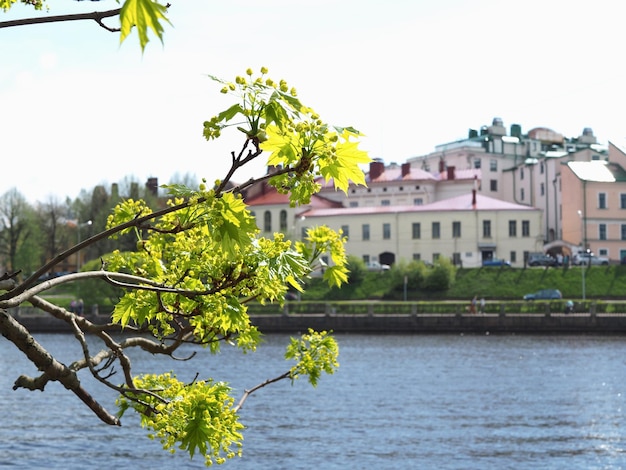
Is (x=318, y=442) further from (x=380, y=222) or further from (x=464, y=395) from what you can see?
(x=380, y=222)

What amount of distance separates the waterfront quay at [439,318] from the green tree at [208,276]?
61.8 metres

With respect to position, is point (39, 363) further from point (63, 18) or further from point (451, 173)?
point (451, 173)

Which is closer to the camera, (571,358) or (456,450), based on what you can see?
(456,450)

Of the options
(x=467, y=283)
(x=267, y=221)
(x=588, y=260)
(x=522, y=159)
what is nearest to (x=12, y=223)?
(x=267, y=221)

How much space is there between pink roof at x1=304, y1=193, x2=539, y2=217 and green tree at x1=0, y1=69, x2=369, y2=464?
88.4 m

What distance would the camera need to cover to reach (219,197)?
375cm

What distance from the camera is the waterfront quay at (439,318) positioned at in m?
66.2

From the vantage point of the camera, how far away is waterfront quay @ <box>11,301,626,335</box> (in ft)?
217

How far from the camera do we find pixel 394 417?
33094mm

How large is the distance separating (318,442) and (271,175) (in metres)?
24.9

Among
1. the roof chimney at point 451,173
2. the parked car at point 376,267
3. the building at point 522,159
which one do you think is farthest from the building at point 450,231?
the roof chimney at point 451,173

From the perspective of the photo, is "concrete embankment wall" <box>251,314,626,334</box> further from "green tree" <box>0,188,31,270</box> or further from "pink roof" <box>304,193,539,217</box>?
"green tree" <box>0,188,31,270</box>

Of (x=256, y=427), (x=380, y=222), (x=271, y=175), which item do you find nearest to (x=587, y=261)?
(x=380, y=222)

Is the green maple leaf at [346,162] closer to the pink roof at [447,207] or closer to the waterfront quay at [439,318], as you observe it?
the waterfront quay at [439,318]
